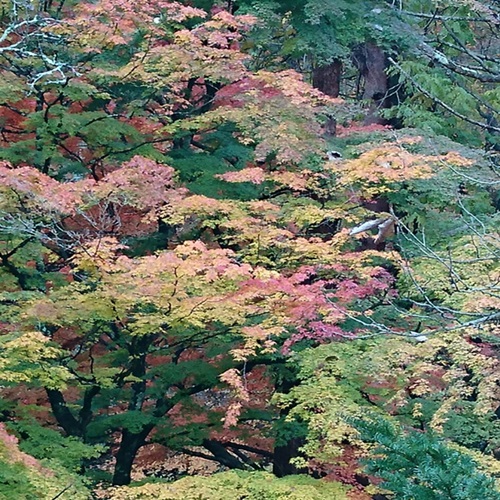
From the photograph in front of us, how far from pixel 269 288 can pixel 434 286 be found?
184cm

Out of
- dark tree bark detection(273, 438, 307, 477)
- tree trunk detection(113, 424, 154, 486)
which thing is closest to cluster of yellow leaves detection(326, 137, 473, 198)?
dark tree bark detection(273, 438, 307, 477)

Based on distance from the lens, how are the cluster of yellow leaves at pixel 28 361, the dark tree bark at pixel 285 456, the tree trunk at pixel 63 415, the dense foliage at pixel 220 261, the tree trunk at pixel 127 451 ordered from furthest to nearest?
the dark tree bark at pixel 285 456 < the tree trunk at pixel 127 451 < the tree trunk at pixel 63 415 < the dense foliage at pixel 220 261 < the cluster of yellow leaves at pixel 28 361

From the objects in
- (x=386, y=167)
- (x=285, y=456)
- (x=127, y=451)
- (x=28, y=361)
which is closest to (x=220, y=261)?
(x=28, y=361)

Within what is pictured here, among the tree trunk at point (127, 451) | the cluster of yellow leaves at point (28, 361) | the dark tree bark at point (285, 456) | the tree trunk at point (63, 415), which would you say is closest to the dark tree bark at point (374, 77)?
the dark tree bark at point (285, 456)

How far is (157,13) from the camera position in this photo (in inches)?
316

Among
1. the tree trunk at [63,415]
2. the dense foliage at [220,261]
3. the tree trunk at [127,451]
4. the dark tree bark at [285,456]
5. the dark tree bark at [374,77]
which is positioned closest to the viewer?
the dense foliage at [220,261]

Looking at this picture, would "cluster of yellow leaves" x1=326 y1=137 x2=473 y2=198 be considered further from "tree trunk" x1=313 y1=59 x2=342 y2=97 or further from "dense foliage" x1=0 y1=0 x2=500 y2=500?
"tree trunk" x1=313 y1=59 x2=342 y2=97

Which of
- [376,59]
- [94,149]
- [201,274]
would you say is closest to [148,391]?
[201,274]

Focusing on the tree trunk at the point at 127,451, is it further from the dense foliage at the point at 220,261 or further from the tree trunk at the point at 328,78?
the tree trunk at the point at 328,78

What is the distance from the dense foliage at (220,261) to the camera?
614 centimetres

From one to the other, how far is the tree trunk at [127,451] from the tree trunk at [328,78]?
17.7ft

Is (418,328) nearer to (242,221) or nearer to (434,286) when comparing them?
(434,286)

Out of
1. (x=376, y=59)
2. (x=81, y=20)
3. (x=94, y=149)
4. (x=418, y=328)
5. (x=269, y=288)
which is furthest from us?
(x=376, y=59)

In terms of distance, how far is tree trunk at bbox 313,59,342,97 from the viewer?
10.1 m
